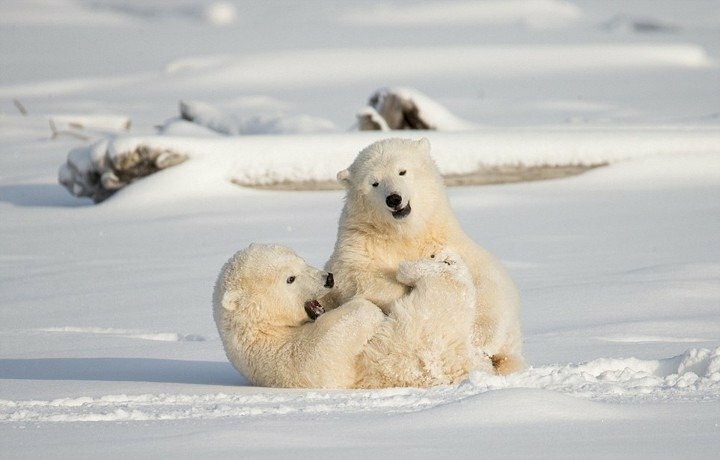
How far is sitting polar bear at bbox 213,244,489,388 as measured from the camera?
193 inches

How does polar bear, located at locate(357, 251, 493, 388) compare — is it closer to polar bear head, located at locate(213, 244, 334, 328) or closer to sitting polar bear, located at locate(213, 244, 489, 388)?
sitting polar bear, located at locate(213, 244, 489, 388)

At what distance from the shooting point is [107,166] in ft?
40.7

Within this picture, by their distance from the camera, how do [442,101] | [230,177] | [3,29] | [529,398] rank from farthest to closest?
[3,29] → [442,101] → [230,177] → [529,398]

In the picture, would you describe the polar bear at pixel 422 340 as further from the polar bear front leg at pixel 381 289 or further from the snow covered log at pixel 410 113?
the snow covered log at pixel 410 113

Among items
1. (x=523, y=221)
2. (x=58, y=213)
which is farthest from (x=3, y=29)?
(x=523, y=221)

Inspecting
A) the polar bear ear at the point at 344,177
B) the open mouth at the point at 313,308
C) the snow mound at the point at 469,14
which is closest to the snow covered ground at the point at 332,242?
the open mouth at the point at 313,308

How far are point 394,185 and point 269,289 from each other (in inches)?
28.7

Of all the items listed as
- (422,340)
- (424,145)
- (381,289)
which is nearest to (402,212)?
(381,289)

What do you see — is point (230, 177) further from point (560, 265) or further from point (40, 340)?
point (40, 340)

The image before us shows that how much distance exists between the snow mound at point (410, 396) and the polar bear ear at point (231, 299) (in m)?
0.42

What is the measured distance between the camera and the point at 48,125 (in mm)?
18859

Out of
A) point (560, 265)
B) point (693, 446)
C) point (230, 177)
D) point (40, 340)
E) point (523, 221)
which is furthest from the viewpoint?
point (230, 177)

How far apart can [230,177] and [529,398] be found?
28.4 feet

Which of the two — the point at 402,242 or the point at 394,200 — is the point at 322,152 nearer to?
the point at 402,242
